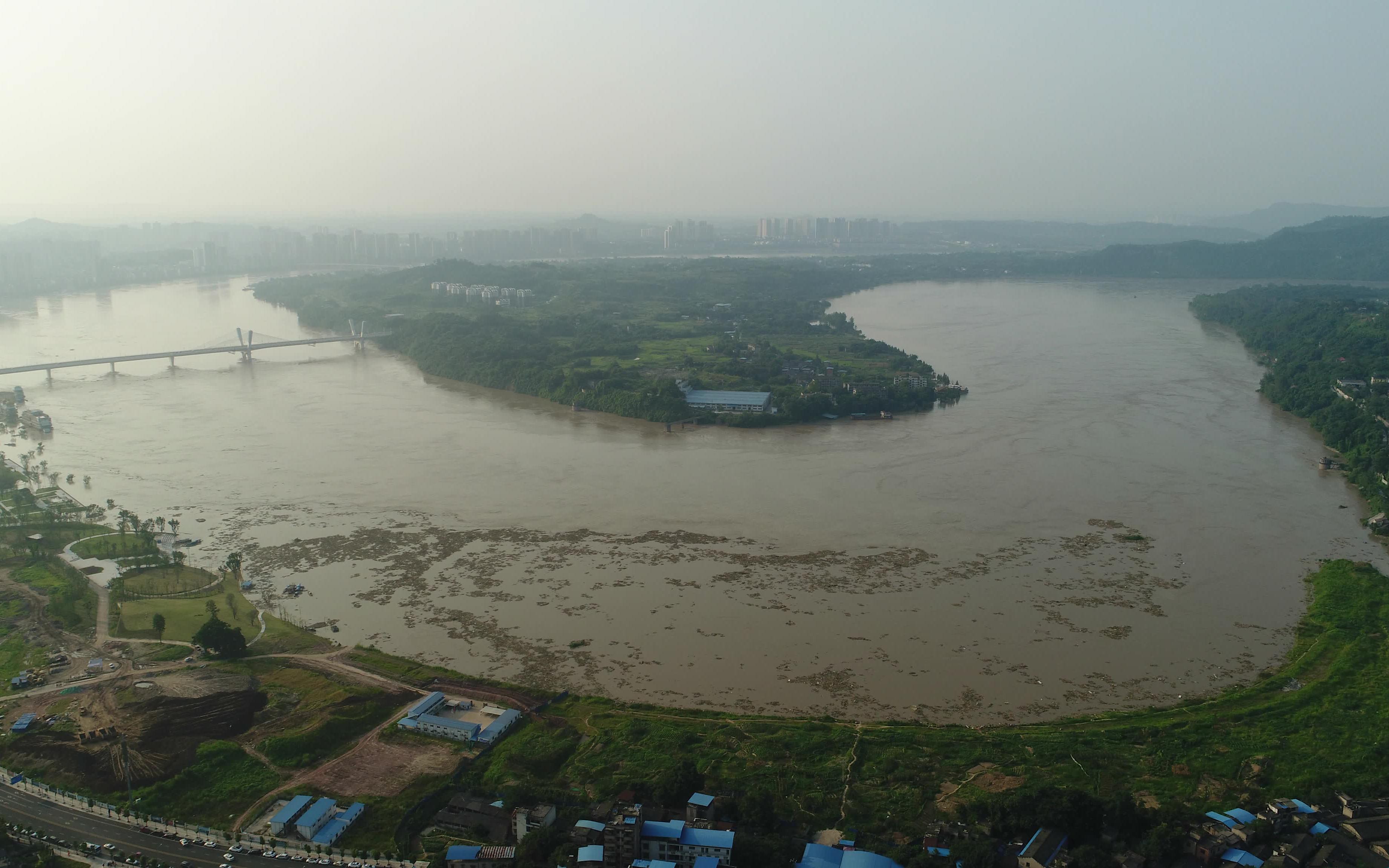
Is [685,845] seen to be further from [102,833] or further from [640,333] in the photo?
[640,333]

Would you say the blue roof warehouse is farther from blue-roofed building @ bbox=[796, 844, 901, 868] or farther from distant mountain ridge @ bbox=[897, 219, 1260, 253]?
distant mountain ridge @ bbox=[897, 219, 1260, 253]

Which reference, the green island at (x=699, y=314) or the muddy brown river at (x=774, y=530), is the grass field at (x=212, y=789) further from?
the green island at (x=699, y=314)

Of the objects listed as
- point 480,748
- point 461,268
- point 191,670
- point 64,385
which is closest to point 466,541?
point 191,670

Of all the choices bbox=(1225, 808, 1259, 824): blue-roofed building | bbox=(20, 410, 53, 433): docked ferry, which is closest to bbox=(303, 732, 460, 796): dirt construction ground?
bbox=(1225, 808, 1259, 824): blue-roofed building

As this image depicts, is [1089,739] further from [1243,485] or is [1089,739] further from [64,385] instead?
[64,385]

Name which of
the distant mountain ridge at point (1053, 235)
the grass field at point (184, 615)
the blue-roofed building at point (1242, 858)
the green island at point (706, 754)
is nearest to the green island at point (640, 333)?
the grass field at point (184, 615)
